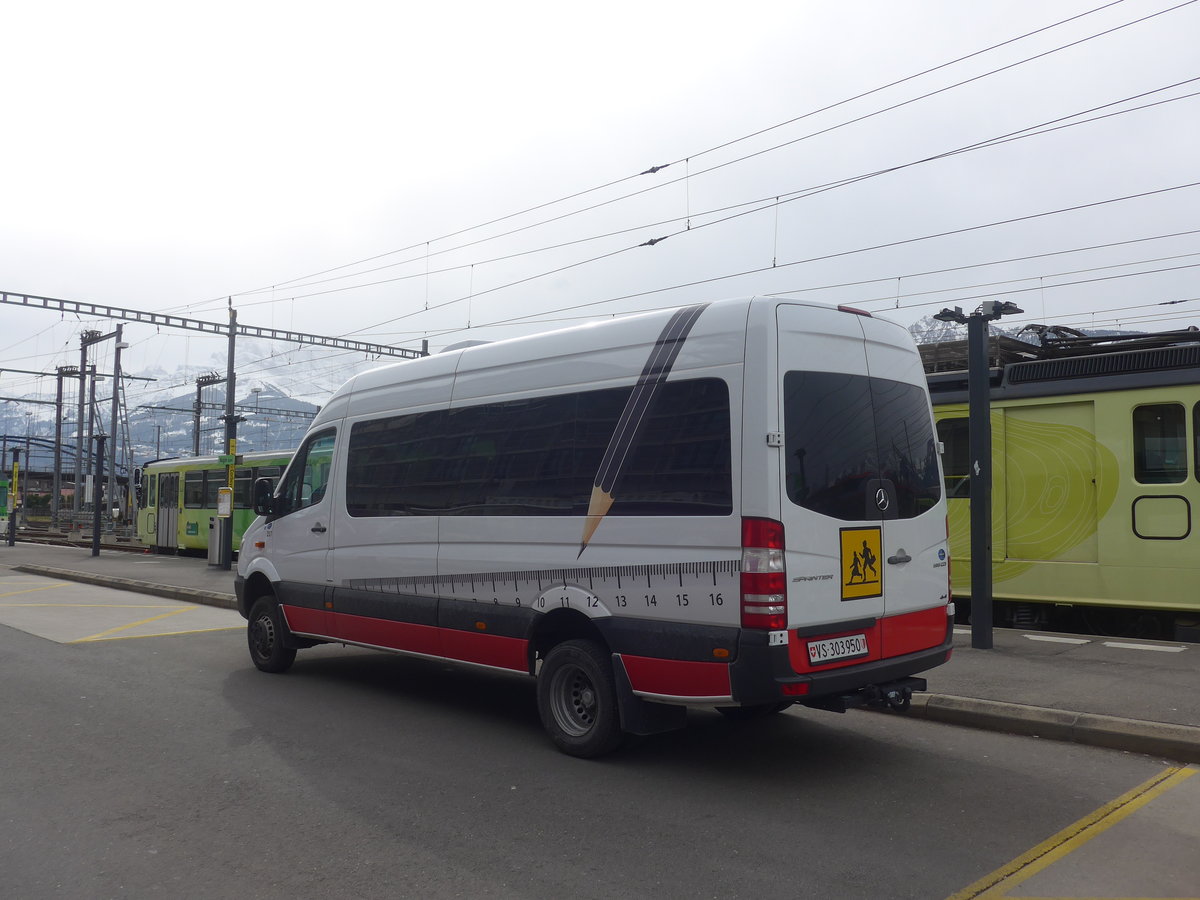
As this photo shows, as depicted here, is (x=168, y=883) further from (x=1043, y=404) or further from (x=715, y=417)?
(x=1043, y=404)

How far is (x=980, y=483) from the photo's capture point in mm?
9344

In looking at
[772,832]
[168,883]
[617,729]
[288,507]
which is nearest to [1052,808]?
[772,832]

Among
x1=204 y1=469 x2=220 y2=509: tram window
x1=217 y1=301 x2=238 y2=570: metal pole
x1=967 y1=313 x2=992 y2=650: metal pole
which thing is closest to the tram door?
x1=204 y1=469 x2=220 y2=509: tram window

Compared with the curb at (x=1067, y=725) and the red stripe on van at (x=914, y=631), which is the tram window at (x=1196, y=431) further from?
the red stripe on van at (x=914, y=631)

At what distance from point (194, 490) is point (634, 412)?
2310 centimetres

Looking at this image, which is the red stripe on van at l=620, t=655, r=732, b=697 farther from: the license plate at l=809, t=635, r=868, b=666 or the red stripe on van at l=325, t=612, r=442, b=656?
the red stripe on van at l=325, t=612, r=442, b=656

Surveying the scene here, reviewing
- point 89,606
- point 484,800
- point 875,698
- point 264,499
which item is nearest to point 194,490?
point 89,606

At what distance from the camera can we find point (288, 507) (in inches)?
342

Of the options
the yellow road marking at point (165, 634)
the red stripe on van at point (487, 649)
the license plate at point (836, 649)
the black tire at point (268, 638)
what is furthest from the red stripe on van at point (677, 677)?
the yellow road marking at point (165, 634)

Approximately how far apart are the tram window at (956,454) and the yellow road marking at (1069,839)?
19.4ft

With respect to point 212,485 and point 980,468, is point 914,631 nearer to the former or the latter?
point 980,468

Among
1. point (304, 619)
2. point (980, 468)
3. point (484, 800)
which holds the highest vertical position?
point (980, 468)

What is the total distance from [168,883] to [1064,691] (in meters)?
5.92

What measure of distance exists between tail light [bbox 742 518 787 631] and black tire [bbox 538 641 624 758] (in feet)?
3.53
